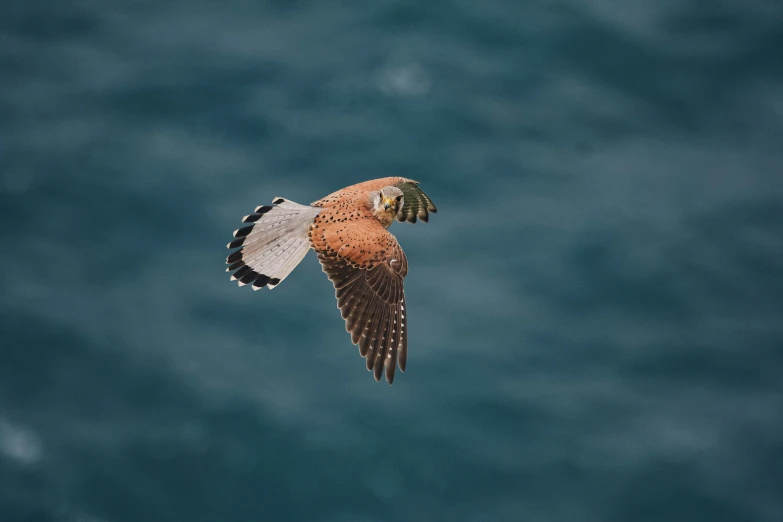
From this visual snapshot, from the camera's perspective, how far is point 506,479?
197 ft

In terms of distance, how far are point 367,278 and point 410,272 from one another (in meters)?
38.8

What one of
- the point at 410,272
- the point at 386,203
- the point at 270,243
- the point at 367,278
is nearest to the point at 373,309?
the point at 367,278

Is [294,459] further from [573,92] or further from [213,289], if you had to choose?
[573,92]

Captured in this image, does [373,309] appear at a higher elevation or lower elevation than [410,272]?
lower

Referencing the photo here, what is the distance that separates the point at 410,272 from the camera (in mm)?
57438

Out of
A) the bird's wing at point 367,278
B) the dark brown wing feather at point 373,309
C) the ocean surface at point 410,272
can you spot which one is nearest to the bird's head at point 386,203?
the bird's wing at point 367,278

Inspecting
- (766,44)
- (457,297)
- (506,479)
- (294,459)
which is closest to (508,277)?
(457,297)

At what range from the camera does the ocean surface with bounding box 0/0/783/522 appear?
58.8 meters

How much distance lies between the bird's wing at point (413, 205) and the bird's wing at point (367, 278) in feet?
3.82

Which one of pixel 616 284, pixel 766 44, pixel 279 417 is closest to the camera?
pixel 279 417

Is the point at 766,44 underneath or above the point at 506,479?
above

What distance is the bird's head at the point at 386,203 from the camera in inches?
757

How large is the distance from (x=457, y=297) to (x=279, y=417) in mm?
10547

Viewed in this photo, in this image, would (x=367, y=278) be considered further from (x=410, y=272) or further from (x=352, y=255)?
(x=410, y=272)
